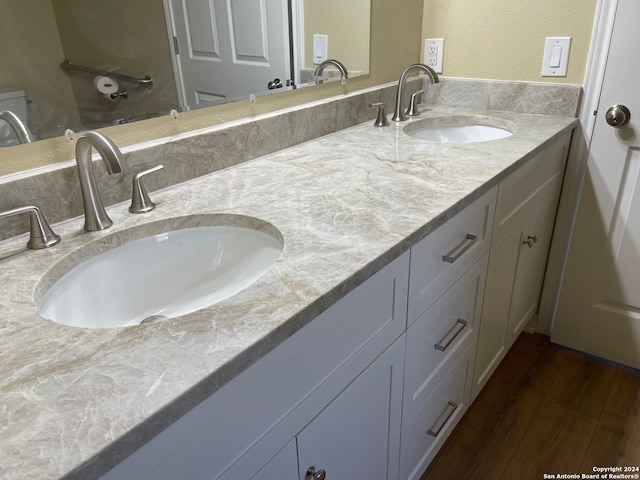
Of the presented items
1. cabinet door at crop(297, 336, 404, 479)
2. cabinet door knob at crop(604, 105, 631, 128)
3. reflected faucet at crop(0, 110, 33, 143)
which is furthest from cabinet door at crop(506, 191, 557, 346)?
reflected faucet at crop(0, 110, 33, 143)

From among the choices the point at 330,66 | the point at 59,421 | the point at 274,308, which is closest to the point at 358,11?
the point at 330,66

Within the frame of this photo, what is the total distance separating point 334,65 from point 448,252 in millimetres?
754

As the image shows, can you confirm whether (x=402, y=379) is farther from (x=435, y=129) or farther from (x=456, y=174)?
(x=435, y=129)

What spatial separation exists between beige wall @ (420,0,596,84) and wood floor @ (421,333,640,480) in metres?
1.02

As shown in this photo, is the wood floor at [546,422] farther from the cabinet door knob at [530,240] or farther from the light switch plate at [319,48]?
the light switch plate at [319,48]

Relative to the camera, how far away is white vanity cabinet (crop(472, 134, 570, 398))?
135 cm

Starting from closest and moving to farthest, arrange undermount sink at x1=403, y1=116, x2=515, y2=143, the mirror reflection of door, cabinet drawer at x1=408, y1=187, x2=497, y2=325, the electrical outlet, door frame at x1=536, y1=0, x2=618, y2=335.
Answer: cabinet drawer at x1=408, y1=187, x2=497, y2=325 < the mirror reflection of door < door frame at x1=536, y1=0, x2=618, y2=335 < undermount sink at x1=403, y1=116, x2=515, y2=143 < the electrical outlet

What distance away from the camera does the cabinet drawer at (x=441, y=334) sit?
3.47 ft

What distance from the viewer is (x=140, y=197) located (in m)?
0.98

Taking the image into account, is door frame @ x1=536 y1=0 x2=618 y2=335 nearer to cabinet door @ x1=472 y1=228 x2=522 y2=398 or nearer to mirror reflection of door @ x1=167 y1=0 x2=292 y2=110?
cabinet door @ x1=472 y1=228 x2=522 y2=398

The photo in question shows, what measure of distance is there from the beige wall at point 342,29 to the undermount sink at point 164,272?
686 millimetres

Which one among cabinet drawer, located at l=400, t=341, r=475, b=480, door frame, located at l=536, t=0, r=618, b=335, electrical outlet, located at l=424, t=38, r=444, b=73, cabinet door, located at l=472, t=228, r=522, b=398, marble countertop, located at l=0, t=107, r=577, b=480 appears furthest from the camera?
electrical outlet, located at l=424, t=38, r=444, b=73

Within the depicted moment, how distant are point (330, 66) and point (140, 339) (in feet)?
3.73

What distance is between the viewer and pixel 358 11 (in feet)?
5.07
